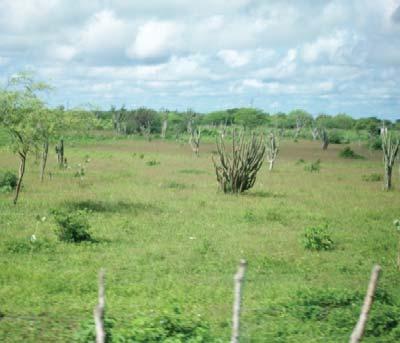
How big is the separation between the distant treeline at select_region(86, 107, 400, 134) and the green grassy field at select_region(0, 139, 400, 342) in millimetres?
45862

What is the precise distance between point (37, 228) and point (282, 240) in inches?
270

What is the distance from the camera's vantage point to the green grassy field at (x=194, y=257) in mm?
9281

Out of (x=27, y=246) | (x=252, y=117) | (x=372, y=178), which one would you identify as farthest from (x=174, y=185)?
(x=252, y=117)

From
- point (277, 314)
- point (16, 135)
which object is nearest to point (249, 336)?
point (277, 314)

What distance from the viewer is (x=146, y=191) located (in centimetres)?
2691

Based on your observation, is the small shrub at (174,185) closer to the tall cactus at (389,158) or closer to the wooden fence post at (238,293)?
the tall cactus at (389,158)

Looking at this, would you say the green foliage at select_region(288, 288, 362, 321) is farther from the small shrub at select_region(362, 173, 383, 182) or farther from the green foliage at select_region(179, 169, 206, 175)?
the green foliage at select_region(179, 169, 206, 175)

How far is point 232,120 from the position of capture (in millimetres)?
126938

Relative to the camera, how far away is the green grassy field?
928cm

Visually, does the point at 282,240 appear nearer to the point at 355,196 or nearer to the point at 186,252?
the point at 186,252

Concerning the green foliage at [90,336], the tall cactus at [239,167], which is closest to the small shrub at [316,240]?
the green foliage at [90,336]

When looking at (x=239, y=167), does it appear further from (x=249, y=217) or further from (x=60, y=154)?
(x=60, y=154)

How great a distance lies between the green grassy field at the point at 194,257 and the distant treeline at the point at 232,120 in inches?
1806

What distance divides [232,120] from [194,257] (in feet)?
374
